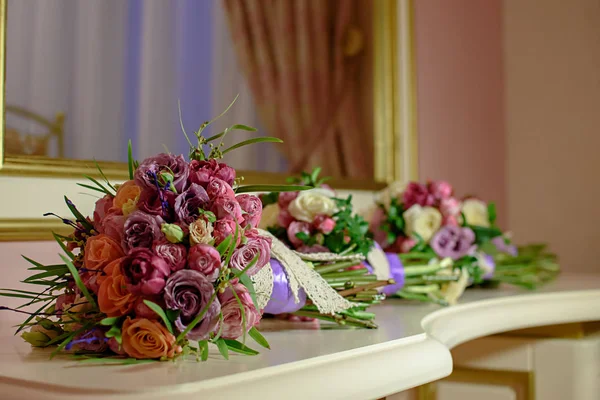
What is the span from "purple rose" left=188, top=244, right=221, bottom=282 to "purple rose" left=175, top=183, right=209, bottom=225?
4 centimetres

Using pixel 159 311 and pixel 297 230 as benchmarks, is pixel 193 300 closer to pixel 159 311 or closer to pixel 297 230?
pixel 159 311

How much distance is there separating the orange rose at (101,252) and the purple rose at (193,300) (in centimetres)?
8

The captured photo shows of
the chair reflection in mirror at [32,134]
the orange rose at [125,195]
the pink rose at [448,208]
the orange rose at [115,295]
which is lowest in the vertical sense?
the orange rose at [115,295]

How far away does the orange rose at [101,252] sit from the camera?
72 centimetres

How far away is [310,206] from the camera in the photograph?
1150 millimetres

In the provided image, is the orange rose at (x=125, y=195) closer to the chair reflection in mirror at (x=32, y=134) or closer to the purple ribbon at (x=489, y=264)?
the chair reflection in mirror at (x=32, y=134)

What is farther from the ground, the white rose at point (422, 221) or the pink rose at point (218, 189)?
the pink rose at point (218, 189)

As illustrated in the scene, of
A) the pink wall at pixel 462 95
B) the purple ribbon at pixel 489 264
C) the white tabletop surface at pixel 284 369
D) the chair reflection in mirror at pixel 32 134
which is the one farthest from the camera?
the pink wall at pixel 462 95

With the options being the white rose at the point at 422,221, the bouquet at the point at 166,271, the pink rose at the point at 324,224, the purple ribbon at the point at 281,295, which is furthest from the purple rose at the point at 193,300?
the white rose at the point at 422,221

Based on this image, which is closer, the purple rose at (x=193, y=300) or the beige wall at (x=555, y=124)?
the purple rose at (x=193, y=300)

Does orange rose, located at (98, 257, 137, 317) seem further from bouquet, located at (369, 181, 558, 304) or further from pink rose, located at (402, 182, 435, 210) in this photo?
pink rose, located at (402, 182, 435, 210)

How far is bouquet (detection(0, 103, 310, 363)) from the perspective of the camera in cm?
69

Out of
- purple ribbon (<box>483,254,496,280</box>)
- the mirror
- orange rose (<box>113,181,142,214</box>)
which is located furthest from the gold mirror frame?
orange rose (<box>113,181,142,214</box>)

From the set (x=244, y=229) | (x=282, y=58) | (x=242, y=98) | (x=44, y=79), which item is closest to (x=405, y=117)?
(x=282, y=58)
